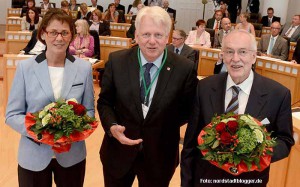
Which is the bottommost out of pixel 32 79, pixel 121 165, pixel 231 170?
pixel 121 165

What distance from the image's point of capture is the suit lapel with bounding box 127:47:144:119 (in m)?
2.21

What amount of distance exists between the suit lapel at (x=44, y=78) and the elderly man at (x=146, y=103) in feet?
0.94

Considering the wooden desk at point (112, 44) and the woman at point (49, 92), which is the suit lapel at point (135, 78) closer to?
the woman at point (49, 92)

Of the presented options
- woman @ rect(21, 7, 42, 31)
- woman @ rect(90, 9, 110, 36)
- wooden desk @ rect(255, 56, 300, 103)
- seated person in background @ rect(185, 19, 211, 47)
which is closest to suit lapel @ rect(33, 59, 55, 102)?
wooden desk @ rect(255, 56, 300, 103)

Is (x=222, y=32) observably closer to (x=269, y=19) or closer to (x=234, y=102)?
(x=269, y=19)

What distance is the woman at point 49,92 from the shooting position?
87.0 inches

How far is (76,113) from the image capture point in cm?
210

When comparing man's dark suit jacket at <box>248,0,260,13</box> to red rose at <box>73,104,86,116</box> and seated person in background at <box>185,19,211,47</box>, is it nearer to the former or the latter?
seated person in background at <box>185,19,211,47</box>

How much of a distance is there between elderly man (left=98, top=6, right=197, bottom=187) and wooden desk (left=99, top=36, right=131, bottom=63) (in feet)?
18.5

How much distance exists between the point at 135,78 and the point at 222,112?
0.52m

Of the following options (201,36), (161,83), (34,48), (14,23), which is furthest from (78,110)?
(14,23)

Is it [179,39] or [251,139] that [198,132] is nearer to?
[251,139]

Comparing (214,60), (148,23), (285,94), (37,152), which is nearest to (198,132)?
(285,94)

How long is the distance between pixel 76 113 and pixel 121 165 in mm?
443
